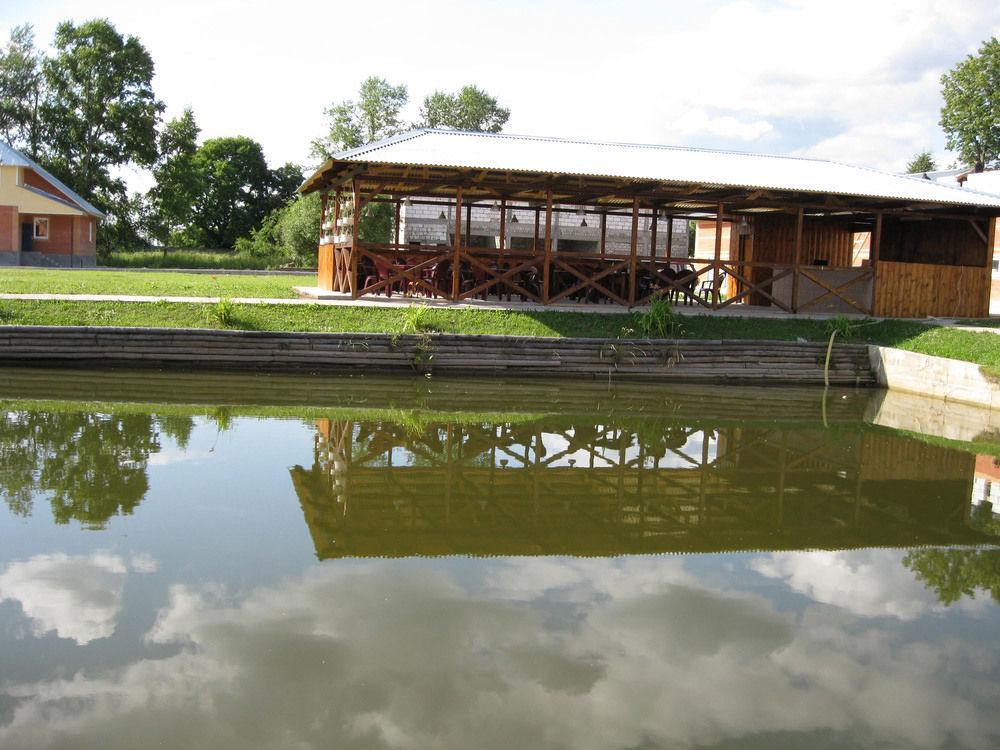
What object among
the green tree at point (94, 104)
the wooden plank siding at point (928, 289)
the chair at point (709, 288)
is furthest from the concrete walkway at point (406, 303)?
the green tree at point (94, 104)

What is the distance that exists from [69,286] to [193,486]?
12980mm

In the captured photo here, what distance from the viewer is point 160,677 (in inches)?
169

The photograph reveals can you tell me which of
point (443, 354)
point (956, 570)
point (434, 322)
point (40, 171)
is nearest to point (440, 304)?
point (434, 322)

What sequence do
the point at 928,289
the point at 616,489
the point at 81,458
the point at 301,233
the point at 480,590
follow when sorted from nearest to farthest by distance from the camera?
the point at 480,590, the point at 616,489, the point at 81,458, the point at 928,289, the point at 301,233

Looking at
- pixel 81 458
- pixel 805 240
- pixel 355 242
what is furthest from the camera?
pixel 805 240

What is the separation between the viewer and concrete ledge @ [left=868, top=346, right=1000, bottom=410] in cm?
1372

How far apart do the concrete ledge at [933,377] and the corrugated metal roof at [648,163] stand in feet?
10.8

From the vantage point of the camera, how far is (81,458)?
818cm

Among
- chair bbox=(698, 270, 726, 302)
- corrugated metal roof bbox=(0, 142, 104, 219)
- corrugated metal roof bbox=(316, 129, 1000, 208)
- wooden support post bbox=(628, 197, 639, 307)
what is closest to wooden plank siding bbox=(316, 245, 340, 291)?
corrugated metal roof bbox=(316, 129, 1000, 208)

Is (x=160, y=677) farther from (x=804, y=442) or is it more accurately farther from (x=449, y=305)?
(x=449, y=305)

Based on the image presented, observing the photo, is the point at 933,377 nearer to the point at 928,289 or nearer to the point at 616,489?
the point at 928,289

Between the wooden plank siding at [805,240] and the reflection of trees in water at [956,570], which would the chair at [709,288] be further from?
the reflection of trees in water at [956,570]

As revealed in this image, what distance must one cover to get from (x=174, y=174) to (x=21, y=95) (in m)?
6.91

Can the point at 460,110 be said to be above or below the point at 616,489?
above
